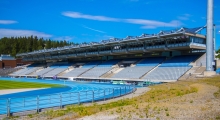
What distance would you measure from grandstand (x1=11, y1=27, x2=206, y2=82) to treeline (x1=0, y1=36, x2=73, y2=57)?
46.7 meters

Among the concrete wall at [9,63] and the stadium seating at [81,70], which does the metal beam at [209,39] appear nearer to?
the stadium seating at [81,70]

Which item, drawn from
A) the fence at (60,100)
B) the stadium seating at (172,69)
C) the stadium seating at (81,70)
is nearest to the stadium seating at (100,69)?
the stadium seating at (81,70)

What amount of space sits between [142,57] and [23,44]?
74.9 meters

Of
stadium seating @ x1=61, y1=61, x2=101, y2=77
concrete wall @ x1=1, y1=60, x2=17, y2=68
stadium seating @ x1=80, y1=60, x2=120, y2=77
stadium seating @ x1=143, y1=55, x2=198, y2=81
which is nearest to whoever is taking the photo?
stadium seating @ x1=143, y1=55, x2=198, y2=81

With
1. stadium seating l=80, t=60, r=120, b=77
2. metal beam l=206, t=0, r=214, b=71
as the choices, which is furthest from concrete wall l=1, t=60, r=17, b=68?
metal beam l=206, t=0, r=214, b=71

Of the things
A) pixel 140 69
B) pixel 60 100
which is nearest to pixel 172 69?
pixel 140 69

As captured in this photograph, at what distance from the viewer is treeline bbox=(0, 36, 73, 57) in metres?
108

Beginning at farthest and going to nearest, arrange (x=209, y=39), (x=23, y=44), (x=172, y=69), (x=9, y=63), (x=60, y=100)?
(x=23, y=44), (x=9, y=63), (x=172, y=69), (x=209, y=39), (x=60, y=100)

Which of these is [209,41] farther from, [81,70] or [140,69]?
[81,70]

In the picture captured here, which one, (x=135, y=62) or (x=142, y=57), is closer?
(x=135, y=62)

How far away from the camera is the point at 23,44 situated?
111 m

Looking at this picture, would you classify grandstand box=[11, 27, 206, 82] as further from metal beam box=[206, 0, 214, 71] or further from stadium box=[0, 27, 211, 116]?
metal beam box=[206, 0, 214, 71]

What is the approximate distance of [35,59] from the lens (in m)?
82.0

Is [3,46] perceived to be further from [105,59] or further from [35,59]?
[105,59]
